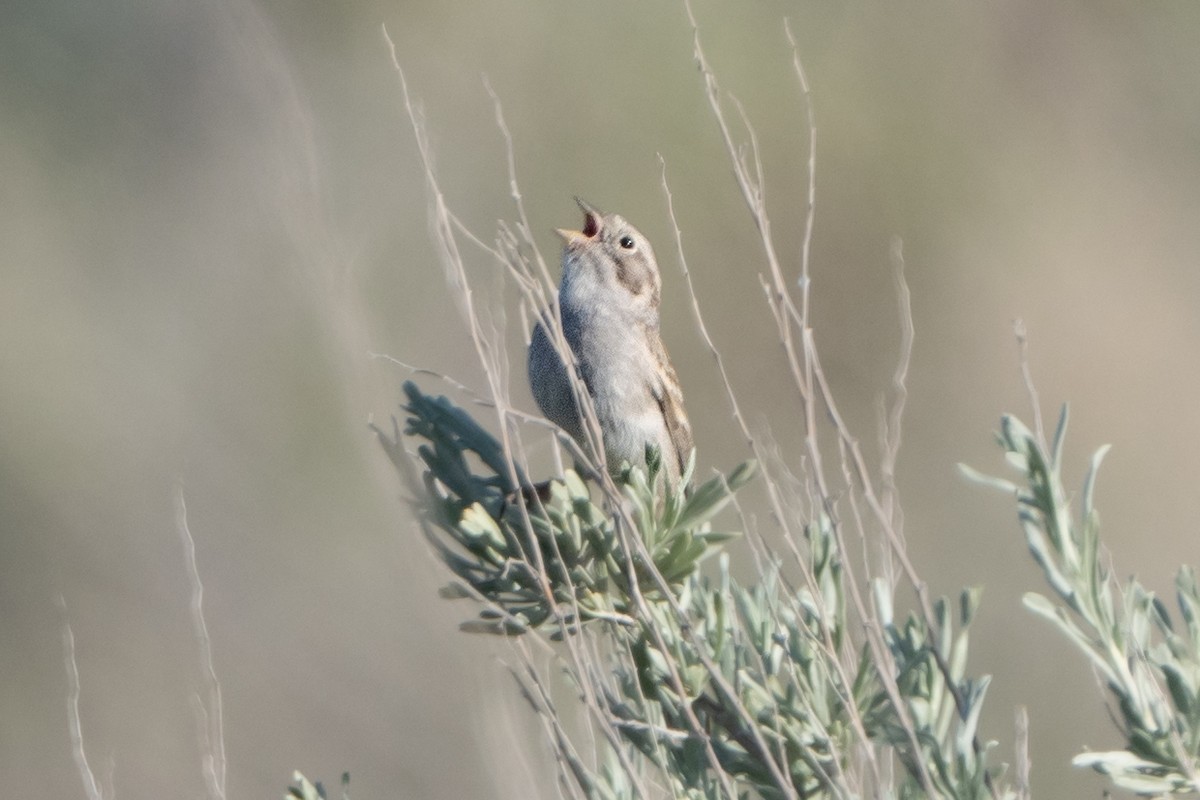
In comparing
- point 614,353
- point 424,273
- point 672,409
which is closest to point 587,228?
point 614,353

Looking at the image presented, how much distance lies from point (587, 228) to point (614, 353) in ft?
2.02

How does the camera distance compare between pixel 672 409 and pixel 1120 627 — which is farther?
pixel 672 409

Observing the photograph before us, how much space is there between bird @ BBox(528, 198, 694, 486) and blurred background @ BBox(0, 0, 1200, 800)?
3218mm

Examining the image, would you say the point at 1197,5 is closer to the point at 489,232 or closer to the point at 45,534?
the point at 489,232

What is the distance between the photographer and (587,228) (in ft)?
16.0

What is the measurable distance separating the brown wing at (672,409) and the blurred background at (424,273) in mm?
3459

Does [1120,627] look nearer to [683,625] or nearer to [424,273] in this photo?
[683,625]

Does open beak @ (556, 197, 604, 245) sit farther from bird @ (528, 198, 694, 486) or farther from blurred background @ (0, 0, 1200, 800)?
blurred background @ (0, 0, 1200, 800)

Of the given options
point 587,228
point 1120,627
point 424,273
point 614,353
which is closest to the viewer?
point 1120,627

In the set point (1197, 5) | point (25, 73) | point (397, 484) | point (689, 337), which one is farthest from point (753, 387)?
point (397, 484)

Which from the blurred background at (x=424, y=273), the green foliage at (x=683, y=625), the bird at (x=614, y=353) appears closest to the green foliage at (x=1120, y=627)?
the green foliage at (x=683, y=625)

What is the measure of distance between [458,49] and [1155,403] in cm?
519

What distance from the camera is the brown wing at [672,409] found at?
14.6 ft

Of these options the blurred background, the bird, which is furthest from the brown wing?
the blurred background
